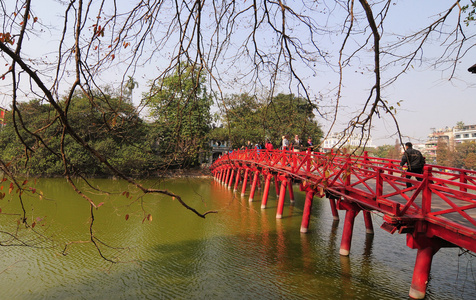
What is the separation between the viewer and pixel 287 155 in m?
12.4

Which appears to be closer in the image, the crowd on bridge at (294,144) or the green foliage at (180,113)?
the green foliage at (180,113)

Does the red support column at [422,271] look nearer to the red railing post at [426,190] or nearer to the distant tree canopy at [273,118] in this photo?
the red railing post at [426,190]

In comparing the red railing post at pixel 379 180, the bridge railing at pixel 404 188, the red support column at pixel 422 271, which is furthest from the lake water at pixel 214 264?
the red railing post at pixel 379 180

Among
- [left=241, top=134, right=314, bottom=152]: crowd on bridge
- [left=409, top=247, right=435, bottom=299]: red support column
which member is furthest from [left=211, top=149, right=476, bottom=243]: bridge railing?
[left=409, top=247, right=435, bottom=299]: red support column

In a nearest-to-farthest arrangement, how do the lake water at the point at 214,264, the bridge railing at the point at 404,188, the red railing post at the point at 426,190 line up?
the bridge railing at the point at 404,188, the red railing post at the point at 426,190, the lake water at the point at 214,264

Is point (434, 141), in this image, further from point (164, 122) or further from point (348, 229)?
point (164, 122)

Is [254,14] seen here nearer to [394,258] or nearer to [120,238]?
[394,258]

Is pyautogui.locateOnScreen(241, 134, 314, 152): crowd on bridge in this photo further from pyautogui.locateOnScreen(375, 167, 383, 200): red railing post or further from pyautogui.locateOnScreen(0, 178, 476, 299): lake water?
pyautogui.locateOnScreen(0, 178, 476, 299): lake water

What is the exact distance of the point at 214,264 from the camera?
8.36m

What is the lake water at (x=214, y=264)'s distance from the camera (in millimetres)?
6773

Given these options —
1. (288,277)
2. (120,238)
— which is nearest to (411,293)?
(288,277)

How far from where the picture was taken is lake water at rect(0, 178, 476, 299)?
6773mm

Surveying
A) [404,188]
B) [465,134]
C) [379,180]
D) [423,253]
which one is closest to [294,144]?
[404,188]

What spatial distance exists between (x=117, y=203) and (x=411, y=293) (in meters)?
13.2
